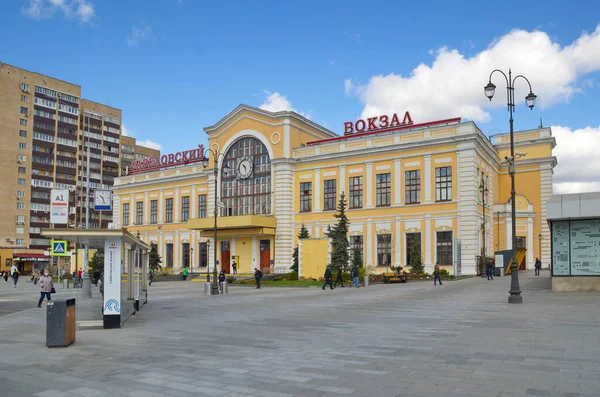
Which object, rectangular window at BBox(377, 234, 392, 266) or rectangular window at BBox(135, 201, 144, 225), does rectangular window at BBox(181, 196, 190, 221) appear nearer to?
rectangular window at BBox(135, 201, 144, 225)

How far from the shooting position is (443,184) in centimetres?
5025

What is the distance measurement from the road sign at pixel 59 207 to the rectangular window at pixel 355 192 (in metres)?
35.0

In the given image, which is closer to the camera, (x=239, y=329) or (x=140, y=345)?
(x=140, y=345)

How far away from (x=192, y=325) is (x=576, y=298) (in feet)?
52.6

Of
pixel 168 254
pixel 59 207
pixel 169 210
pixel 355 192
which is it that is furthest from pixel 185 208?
pixel 59 207

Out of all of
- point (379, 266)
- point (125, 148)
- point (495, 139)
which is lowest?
point (379, 266)

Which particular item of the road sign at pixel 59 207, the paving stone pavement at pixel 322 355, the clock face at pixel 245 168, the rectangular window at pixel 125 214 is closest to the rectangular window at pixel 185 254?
the clock face at pixel 245 168

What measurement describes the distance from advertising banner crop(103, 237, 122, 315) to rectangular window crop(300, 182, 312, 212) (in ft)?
142

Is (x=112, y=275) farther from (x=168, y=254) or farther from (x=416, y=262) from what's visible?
(x=168, y=254)

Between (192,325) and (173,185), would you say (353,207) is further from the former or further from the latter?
(192,325)

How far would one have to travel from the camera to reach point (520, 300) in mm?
21781

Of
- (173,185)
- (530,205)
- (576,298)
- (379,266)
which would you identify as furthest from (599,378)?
(173,185)

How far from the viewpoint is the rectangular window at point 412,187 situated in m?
51.8

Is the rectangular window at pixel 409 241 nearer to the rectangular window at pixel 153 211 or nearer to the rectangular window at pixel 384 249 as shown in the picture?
the rectangular window at pixel 384 249
